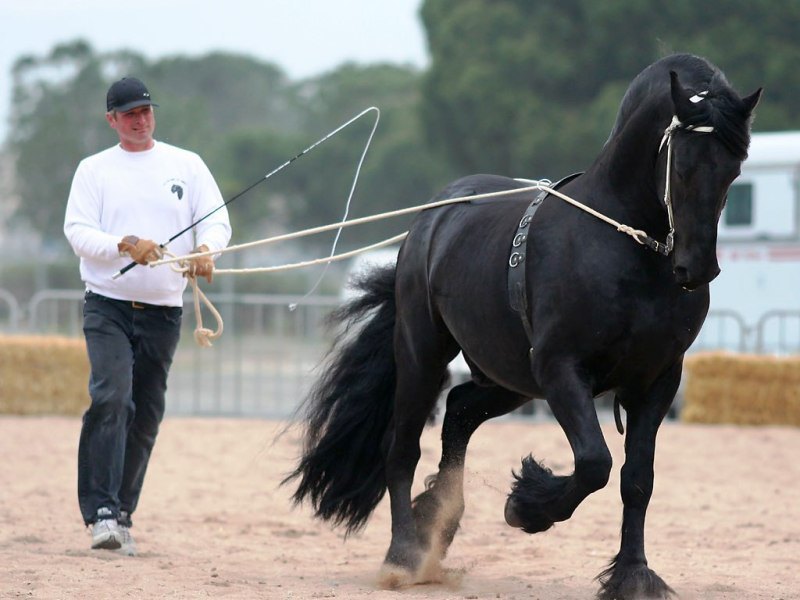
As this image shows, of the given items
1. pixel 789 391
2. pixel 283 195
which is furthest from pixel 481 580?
pixel 283 195

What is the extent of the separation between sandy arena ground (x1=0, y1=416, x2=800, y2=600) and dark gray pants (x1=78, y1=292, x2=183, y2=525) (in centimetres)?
32

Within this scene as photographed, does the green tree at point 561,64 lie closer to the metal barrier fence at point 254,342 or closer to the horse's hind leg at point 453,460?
the metal barrier fence at point 254,342

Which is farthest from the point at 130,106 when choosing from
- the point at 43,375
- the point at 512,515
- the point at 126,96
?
the point at 43,375

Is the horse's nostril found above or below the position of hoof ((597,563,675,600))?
above

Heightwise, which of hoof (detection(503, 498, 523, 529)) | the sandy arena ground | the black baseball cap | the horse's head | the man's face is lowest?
the sandy arena ground

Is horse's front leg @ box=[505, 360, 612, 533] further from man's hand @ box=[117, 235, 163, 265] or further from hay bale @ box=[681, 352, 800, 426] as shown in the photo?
hay bale @ box=[681, 352, 800, 426]

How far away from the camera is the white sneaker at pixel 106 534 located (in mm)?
5668

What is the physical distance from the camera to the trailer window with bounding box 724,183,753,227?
1391cm

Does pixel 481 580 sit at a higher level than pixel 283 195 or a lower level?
lower

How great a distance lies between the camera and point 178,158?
599cm

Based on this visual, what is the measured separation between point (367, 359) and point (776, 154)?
29.6 feet

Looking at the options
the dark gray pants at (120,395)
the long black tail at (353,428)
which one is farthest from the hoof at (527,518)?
the dark gray pants at (120,395)

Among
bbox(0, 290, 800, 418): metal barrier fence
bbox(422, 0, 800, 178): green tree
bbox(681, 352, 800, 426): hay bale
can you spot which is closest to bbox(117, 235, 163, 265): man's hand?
bbox(0, 290, 800, 418): metal barrier fence

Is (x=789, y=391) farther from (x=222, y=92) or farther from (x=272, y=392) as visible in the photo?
(x=222, y=92)
